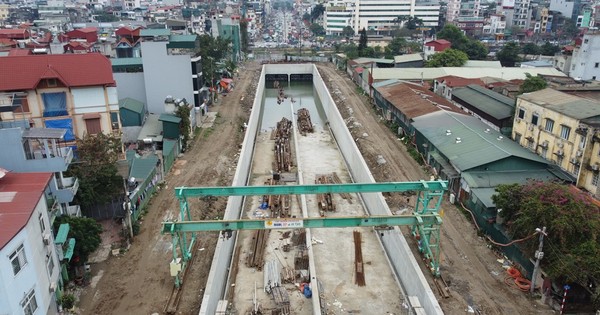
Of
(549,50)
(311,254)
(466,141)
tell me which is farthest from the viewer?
(549,50)

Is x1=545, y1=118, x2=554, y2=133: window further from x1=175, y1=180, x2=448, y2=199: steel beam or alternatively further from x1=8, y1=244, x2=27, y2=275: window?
x1=8, y1=244, x2=27, y2=275: window

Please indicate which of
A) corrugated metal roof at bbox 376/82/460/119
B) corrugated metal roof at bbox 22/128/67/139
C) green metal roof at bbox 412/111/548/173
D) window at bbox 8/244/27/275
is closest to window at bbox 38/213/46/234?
window at bbox 8/244/27/275

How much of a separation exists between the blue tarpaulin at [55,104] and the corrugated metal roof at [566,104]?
2433cm

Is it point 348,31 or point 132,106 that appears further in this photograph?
point 348,31

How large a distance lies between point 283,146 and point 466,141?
41.7 ft

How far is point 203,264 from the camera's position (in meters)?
16.4

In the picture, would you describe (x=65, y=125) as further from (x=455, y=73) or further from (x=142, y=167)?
(x=455, y=73)

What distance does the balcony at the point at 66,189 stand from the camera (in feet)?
50.0

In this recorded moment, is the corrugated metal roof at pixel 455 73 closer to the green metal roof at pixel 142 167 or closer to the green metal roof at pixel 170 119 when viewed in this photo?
the green metal roof at pixel 170 119

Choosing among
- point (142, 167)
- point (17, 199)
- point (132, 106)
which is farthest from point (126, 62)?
point (17, 199)

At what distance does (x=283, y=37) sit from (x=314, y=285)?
11113 centimetres

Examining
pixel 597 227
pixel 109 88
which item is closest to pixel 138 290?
pixel 109 88

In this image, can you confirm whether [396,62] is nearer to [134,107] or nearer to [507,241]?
[134,107]

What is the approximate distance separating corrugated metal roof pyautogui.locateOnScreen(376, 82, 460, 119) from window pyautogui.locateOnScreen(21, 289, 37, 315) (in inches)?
974
